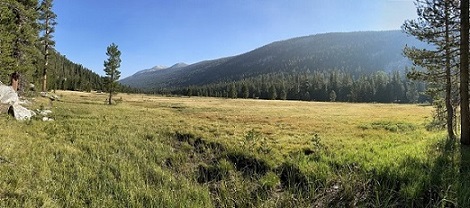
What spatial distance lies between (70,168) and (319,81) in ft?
463

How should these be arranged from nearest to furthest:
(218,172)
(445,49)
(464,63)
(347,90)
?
1. (218,172)
2. (464,63)
3. (445,49)
4. (347,90)

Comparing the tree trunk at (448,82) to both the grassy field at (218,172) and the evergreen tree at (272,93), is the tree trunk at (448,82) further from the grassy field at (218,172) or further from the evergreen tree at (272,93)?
the evergreen tree at (272,93)

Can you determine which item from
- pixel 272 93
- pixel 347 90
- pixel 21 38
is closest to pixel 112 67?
pixel 21 38

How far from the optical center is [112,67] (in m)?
51.6

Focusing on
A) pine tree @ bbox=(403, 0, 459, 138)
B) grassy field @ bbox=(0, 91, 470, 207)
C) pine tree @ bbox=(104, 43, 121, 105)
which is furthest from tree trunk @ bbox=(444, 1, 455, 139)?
pine tree @ bbox=(104, 43, 121, 105)

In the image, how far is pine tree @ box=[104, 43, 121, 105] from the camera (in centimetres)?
5116

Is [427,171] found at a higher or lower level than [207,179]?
higher

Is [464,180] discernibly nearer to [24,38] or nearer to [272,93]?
[24,38]

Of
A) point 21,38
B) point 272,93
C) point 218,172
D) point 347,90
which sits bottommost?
point 218,172

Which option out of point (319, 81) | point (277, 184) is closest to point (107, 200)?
point (277, 184)

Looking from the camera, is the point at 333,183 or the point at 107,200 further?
the point at 333,183

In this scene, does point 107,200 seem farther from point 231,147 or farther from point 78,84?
point 78,84

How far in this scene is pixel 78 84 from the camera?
138m

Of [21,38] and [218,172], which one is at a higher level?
[21,38]
